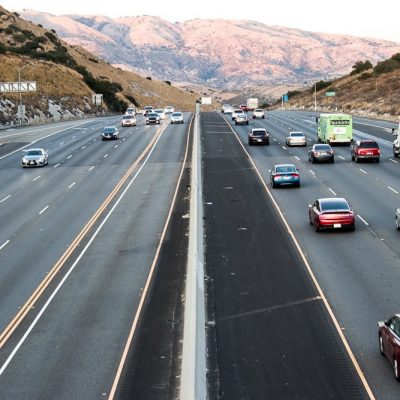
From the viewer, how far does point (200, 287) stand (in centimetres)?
2123

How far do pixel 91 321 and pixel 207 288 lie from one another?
398 centimetres

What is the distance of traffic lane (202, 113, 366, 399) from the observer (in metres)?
15.0

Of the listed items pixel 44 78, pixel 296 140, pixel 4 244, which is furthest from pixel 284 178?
pixel 44 78

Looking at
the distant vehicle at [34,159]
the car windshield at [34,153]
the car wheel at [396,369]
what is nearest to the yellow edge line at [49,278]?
the car wheel at [396,369]

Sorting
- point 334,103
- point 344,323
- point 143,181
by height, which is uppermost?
point 344,323

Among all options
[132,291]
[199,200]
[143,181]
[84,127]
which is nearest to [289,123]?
[84,127]

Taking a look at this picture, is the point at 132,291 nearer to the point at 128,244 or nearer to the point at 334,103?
the point at 128,244

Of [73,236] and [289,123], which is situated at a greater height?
[73,236]

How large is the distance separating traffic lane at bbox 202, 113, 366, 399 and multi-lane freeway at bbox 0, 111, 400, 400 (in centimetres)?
5

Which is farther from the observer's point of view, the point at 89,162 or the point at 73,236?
the point at 89,162

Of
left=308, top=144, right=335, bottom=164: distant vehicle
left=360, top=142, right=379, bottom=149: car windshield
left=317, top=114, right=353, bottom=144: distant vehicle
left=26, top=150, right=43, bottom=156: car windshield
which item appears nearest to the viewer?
left=308, top=144, right=335, bottom=164: distant vehicle

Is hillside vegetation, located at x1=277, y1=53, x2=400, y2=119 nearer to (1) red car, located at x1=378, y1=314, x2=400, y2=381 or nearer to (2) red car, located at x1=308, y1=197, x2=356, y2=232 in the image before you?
(2) red car, located at x1=308, y1=197, x2=356, y2=232

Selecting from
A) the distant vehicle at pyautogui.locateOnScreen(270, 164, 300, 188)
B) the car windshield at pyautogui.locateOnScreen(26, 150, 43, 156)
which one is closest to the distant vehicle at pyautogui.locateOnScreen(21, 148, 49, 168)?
the car windshield at pyautogui.locateOnScreen(26, 150, 43, 156)

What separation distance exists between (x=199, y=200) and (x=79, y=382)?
22.0 metres
